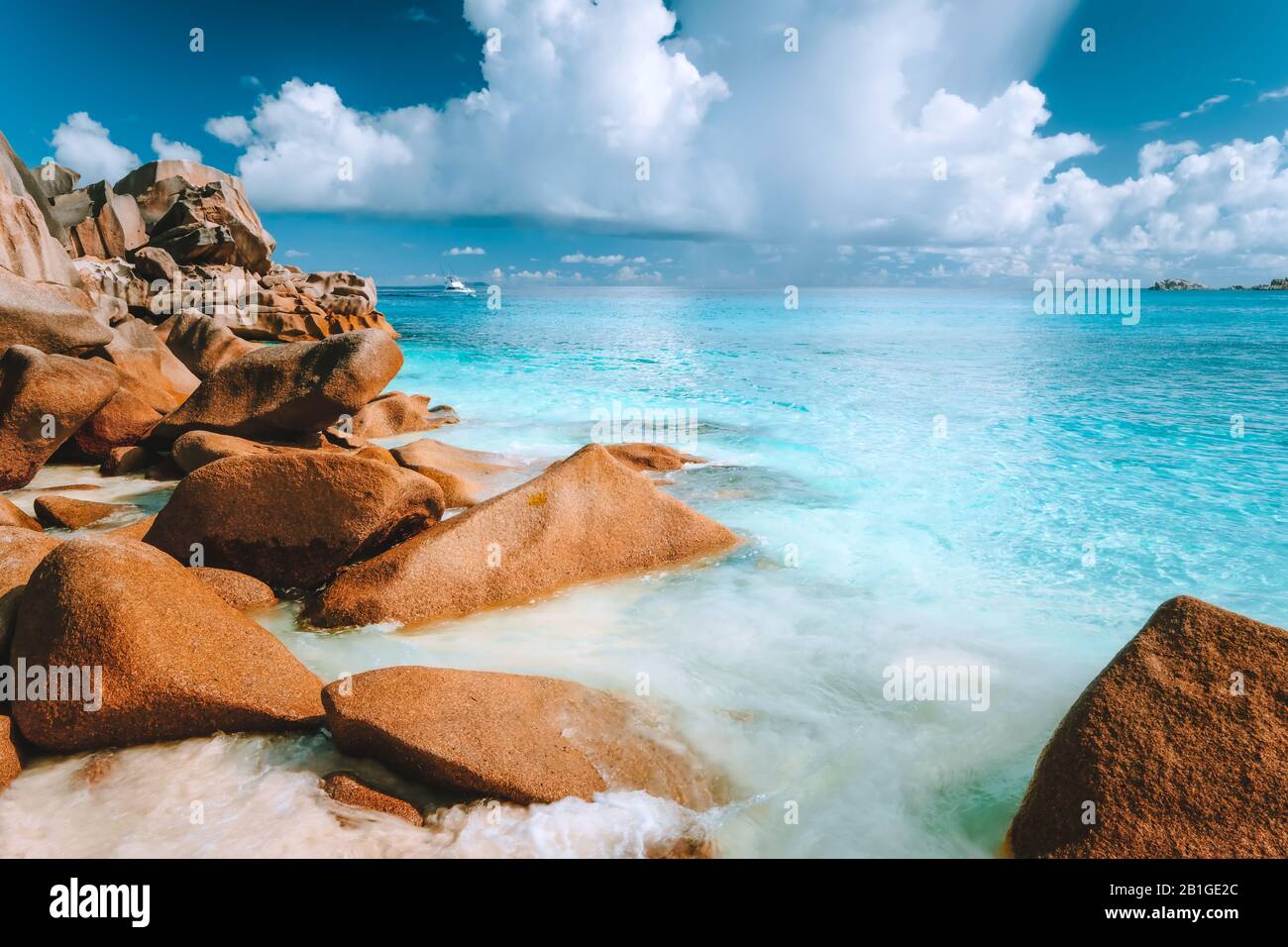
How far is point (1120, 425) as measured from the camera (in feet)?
46.6

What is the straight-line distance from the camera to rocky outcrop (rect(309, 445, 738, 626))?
17.6ft

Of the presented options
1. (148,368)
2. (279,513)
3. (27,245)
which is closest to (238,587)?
(279,513)

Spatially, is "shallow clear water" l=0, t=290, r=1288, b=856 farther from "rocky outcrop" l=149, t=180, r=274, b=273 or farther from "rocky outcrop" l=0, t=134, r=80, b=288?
"rocky outcrop" l=149, t=180, r=274, b=273

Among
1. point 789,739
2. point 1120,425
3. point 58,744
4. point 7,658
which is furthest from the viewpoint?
point 1120,425

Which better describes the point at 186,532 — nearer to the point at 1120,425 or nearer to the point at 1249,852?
the point at 1249,852

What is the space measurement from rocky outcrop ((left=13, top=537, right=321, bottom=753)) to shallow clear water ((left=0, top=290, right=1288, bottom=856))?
0.14 m

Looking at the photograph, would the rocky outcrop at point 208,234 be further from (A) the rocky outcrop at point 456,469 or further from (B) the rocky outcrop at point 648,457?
(B) the rocky outcrop at point 648,457

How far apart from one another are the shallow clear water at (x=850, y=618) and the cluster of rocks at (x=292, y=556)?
208 mm

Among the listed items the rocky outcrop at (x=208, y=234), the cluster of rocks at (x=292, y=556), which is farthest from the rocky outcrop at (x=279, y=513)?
the rocky outcrop at (x=208, y=234)

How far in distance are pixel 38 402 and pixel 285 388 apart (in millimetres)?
2364

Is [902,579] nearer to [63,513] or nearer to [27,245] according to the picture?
[63,513]
